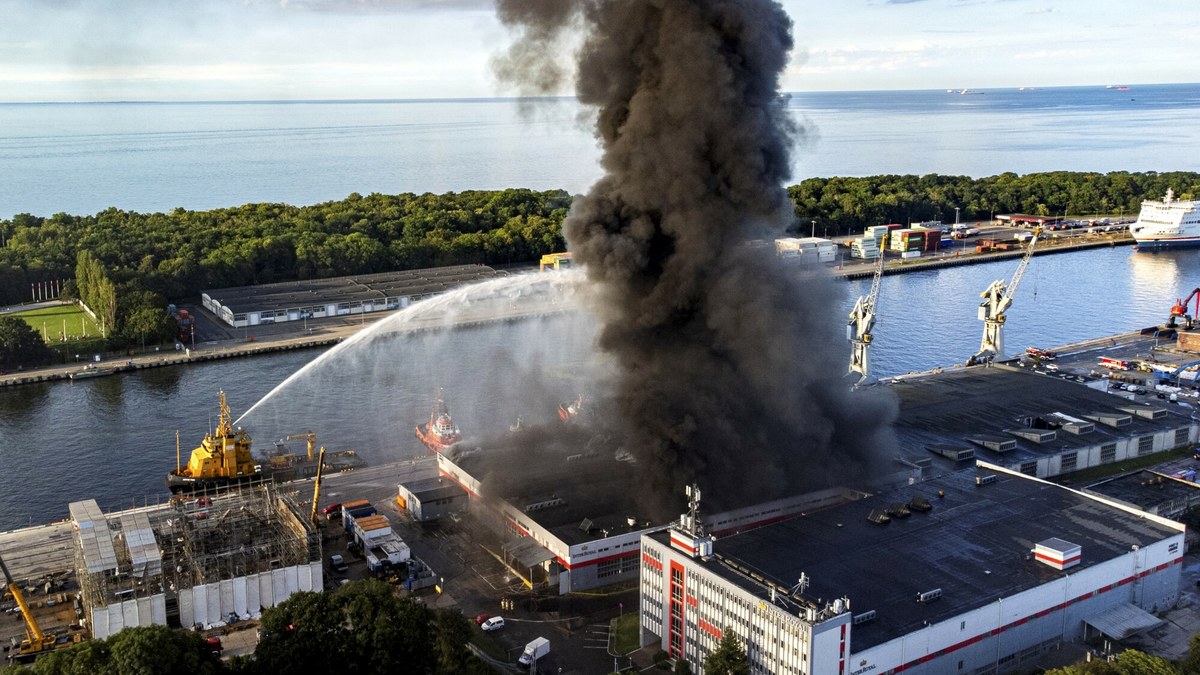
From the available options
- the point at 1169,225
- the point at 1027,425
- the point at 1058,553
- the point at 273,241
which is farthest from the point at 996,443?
the point at 1169,225

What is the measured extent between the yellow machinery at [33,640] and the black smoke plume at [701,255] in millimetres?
14331

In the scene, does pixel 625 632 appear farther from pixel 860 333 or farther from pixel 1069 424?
pixel 860 333

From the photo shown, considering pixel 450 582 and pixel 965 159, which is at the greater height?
pixel 965 159

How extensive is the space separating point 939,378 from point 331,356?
27.8 metres

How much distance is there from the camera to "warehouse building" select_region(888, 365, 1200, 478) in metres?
33.8

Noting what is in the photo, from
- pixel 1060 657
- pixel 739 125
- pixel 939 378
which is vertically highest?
pixel 739 125

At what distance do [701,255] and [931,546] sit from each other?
9.60 metres

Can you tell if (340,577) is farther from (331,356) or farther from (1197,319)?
(1197,319)

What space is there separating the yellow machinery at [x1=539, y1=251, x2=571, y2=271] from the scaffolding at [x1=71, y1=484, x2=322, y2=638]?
142 feet

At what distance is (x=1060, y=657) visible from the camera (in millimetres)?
23094

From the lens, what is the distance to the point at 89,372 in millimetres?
47906

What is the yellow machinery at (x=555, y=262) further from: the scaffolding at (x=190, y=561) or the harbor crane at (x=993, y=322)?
the scaffolding at (x=190, y=561)

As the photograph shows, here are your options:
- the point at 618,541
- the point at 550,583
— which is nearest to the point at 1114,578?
the point at 618,541

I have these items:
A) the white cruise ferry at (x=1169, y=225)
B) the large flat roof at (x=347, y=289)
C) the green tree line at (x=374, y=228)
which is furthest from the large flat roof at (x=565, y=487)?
the white cruise ferry at (x=1169, y=225)
